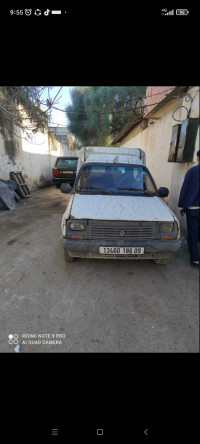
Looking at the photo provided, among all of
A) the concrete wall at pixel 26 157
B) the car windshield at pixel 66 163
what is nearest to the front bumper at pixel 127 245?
the concrete wall at pixel 26 157

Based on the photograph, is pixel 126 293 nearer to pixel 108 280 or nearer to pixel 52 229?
pixel 108 280

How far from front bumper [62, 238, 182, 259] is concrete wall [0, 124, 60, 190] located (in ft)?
12.7

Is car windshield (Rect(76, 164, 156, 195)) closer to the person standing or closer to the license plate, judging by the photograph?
the license plate

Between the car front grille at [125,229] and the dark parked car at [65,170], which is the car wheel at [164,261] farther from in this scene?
the dark parked car at [65,170]

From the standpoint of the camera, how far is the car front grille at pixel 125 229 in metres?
2.28

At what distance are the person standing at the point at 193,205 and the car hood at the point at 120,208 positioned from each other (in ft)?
3.39

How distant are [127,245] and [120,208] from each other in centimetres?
49

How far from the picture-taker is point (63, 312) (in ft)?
6.31

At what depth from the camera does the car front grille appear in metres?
2.28
